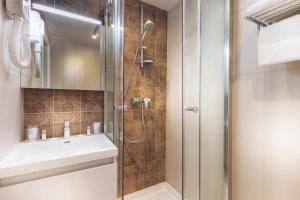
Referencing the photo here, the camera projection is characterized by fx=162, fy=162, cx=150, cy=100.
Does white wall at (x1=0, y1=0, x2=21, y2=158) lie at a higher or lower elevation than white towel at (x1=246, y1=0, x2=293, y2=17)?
lower

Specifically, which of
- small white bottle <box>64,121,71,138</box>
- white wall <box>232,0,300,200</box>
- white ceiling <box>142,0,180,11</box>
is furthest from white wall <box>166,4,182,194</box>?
small white bottle <box>64,121,71,138</box>

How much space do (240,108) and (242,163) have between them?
395mm

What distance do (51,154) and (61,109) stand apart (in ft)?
1.65

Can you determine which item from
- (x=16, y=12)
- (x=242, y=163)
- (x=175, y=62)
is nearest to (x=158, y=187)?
Result: (x=242, y=163)

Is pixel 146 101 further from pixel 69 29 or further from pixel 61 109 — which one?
pixel 69 29

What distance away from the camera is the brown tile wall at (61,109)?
1.40m

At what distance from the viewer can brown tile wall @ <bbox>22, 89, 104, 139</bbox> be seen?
140 centimetres

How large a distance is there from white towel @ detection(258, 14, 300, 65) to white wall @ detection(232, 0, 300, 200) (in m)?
0.14

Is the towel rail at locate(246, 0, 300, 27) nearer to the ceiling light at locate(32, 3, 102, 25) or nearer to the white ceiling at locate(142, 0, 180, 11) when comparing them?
the white ceiling at locate(142, 0, 180, 11)

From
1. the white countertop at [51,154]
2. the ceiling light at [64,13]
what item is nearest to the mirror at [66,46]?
the ceiling light at [64,13]

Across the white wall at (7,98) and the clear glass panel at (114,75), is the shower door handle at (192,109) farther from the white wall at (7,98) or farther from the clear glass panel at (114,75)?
the white wall at (7,98)

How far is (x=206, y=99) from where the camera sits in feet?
4.36

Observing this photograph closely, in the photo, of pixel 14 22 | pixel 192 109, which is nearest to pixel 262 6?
pixel 192 109

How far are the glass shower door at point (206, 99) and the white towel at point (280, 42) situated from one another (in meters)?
0.33
